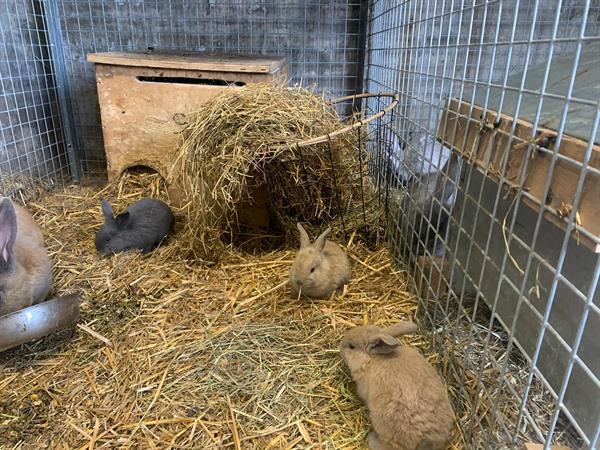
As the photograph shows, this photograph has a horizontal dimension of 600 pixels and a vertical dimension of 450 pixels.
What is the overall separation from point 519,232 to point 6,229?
8.59 ft

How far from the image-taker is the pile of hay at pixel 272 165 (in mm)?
2713

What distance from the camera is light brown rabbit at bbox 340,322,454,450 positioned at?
1.69 metres

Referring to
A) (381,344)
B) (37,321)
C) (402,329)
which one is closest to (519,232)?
(402,329)

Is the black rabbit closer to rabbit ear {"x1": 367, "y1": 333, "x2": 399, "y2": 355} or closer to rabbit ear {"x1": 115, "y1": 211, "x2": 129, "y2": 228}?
rabbit ear {"x1": 115, "y1": 211, "x2": 129, "y2": 228}

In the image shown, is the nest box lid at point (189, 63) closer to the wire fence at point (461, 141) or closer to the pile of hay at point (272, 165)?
the pile of hay at point (272, 165)

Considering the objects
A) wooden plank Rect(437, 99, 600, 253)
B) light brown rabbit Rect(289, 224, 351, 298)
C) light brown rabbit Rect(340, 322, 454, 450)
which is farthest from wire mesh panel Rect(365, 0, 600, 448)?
light brown rabbit Rect(289, 224, 351, 298)

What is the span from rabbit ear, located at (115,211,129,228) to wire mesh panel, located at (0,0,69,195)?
56.8 inches

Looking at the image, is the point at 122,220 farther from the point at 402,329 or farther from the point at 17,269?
the point at 402,329

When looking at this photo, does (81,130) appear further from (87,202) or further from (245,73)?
(245,73)

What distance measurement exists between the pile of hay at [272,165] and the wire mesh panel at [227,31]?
207 cm

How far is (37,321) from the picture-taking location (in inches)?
87.6

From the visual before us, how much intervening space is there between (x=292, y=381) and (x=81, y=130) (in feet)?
14.4

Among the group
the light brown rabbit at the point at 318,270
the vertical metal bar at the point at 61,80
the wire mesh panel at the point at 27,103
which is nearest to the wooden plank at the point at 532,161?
the light brown rabbit at the point at 318,270

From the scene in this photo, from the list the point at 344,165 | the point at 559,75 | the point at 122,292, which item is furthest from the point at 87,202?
the point at 559,75
